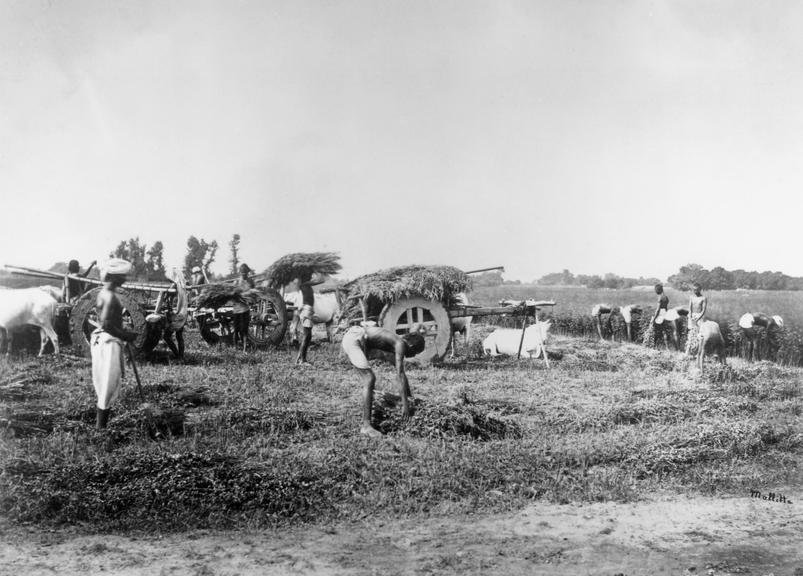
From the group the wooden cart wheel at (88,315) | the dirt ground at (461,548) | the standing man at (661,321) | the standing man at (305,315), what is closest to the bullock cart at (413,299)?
the standing man at (305,315)

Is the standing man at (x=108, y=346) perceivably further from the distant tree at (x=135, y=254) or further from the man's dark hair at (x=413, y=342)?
the distant tree at (x=135, y=254)

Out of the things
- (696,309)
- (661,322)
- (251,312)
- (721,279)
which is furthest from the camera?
(721,279)

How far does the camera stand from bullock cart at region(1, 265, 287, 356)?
11.0m

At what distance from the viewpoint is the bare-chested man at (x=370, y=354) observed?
6.93 metres

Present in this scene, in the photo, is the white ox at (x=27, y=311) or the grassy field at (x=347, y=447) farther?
the white ox at (x=27, y=311)

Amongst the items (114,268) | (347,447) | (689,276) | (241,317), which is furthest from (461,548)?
(689,276)

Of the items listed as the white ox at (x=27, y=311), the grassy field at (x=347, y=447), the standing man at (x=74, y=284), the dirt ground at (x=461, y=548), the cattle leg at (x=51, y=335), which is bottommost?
the dirt ground at (x=461, y=548)

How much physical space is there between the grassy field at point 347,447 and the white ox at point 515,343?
161 inches

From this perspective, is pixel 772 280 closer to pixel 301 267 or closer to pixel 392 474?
pixel 301 267

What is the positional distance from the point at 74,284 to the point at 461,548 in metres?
10.9

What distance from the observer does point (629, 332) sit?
66.4ft

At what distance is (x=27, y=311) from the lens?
11469mm

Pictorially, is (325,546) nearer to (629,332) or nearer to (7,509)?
(7,509)

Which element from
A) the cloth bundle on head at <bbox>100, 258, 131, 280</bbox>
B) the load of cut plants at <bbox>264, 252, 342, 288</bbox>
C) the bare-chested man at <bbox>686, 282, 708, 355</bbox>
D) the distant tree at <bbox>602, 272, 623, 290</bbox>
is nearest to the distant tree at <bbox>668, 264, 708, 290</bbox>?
the distant tree at <bbox>602, 272, 623, 290</bbox>
